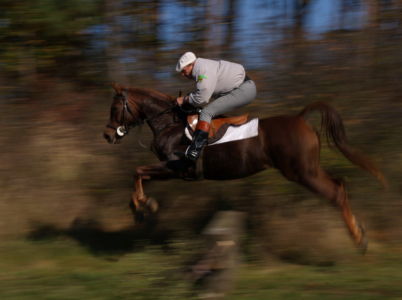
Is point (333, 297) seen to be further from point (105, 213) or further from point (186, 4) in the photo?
point (186, 4)

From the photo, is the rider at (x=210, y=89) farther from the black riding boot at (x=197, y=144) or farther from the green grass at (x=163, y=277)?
the green grass at (x=163, y=277)

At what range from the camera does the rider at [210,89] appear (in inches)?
302

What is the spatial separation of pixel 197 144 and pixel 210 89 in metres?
0.78

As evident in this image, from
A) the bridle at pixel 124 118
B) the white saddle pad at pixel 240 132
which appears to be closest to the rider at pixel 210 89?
the white saddle pad at pixel 240 132

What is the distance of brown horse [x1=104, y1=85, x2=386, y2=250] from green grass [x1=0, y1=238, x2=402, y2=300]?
2.25ft

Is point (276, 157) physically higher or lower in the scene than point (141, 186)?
higher

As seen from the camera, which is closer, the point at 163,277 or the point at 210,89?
the point at 163,277

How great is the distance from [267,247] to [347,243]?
3.99ft

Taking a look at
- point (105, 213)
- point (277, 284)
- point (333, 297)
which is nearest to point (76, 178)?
point (105, 213)

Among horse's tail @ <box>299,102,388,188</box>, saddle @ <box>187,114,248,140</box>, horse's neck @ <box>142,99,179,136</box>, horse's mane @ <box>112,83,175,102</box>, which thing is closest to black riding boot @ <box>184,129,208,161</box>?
saddle @ <box>187,114,248,140</box>

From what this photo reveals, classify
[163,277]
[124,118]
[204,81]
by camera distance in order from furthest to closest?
[124,118], [204,81], [163,277]

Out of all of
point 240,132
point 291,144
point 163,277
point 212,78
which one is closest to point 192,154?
point 240,132

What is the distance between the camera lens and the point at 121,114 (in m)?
8.55

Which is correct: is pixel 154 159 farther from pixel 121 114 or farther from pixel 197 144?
pixel 197 144
